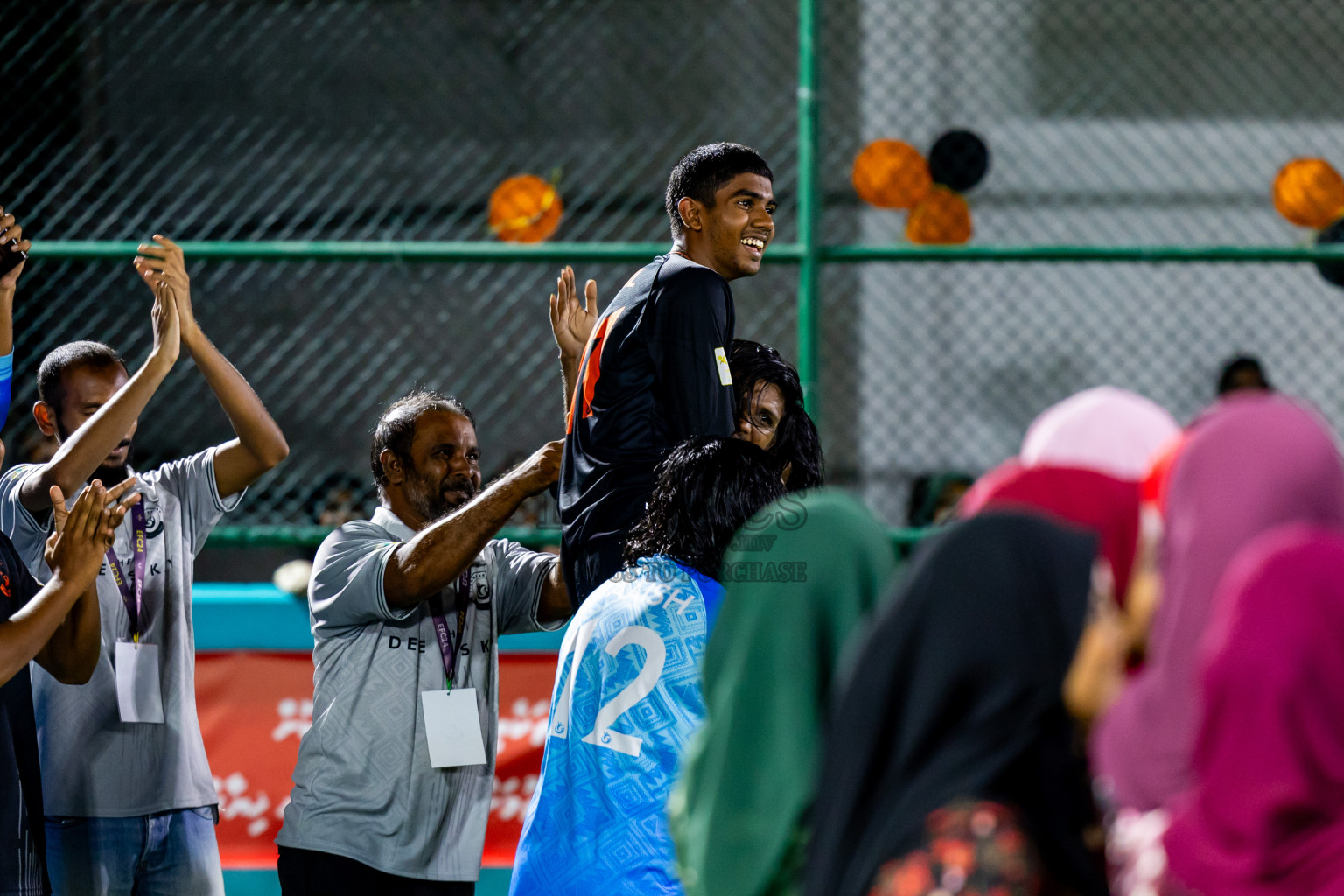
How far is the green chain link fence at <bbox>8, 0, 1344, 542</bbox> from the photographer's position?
27.9 feet

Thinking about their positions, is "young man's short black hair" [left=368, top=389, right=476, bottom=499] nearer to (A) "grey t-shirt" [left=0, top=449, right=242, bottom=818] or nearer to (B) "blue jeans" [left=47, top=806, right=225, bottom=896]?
(A) "grey t-shirt" [left=0, top=449, right=242, bottom=818]

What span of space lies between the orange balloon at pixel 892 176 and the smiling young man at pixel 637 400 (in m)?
2.31

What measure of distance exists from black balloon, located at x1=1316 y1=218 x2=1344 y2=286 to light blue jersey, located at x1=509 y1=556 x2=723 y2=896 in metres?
4.00

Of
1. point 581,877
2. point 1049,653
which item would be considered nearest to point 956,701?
point 1049,653

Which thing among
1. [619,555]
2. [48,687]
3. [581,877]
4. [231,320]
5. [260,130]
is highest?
[260,130]

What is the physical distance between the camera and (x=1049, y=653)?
137 cm

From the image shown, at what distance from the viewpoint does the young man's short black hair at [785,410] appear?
144 inches

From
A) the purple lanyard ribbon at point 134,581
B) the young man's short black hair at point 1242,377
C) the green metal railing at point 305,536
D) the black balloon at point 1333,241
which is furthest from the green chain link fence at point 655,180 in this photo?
the purple lanyard ribbon at point 134,581

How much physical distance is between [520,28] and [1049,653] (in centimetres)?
871

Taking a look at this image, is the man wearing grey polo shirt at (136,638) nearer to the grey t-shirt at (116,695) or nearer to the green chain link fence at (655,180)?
the grey t-shirt at (116,695)

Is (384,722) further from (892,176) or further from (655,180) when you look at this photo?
(655,180)

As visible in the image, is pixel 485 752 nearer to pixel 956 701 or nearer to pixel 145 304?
pixel 956 701

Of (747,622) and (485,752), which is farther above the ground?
(747,622)

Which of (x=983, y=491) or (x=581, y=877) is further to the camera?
(x=581, y=877)
